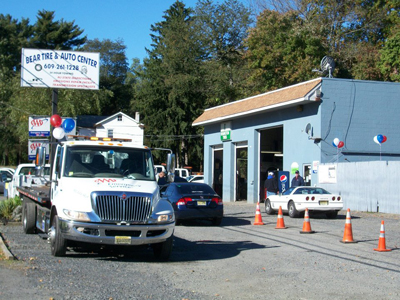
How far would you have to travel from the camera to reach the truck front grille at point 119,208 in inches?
395

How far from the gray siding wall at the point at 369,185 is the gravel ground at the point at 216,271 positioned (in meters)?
9.81

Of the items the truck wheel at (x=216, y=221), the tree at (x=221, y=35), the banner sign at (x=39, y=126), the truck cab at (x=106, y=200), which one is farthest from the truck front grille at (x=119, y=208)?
the tree at (x=221, y=35)

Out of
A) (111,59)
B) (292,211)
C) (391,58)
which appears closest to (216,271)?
(292,211)

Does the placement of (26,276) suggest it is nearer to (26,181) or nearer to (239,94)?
(26,181)

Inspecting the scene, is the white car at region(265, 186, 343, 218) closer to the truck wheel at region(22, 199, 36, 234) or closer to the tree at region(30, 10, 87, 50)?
the truck wheel at region(22, 199, 36, 234)

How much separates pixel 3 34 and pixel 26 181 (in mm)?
67041

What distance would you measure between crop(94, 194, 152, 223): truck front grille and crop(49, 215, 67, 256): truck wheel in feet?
3.07

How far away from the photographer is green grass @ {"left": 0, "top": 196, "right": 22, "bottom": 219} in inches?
685

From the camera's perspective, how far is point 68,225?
32.7 ft

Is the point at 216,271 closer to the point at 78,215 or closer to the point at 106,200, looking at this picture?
the point at 106,200

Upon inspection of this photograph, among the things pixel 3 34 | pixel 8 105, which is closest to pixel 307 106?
pixel 8 105

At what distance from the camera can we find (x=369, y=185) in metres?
25.4

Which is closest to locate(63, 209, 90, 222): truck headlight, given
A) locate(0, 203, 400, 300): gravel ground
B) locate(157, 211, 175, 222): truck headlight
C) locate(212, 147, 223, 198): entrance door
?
locate(0, 203, 400, 300): gravel ground

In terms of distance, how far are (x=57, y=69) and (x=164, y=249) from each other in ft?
53.3
